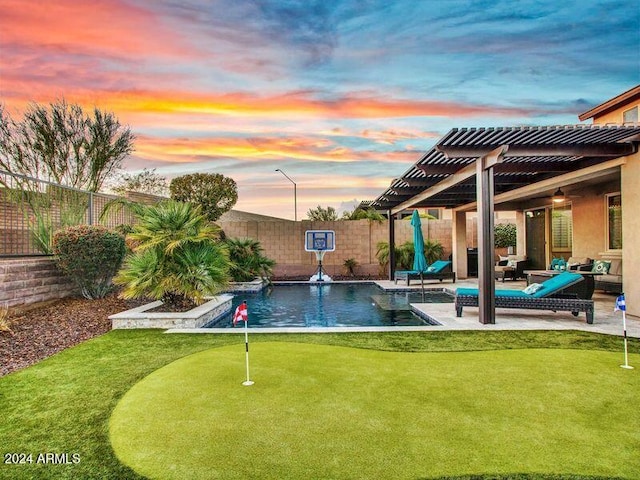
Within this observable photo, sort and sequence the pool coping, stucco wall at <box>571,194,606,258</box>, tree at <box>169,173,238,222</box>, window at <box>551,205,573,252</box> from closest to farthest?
1. the pool coping
2. stucco wall at <box>571,194,606,258</box>
3. window at <box>551,205,573,252</box>
4. tree at <box>169,173,238,222</box>

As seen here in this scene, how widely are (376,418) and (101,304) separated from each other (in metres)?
7.83

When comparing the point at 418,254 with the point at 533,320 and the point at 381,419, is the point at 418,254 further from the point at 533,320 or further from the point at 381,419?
the point at 381,419

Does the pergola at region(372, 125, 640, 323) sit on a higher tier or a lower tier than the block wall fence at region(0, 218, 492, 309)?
higher

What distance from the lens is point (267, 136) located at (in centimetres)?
1572

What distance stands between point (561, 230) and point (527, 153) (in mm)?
10340

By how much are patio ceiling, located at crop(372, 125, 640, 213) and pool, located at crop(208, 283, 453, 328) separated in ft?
10.4

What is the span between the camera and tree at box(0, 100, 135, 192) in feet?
45.1

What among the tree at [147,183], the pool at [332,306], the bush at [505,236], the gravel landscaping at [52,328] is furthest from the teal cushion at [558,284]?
the tree at [147,183]

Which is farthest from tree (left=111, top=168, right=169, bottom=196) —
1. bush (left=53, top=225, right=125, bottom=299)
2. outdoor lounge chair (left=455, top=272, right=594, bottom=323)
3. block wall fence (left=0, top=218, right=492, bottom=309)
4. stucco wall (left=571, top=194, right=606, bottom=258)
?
stucco wall (left=571, top=194, right=606, bottom=258)

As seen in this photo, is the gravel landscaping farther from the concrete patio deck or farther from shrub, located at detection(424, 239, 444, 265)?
shrub, located at detection(424, 239, 444, 265)

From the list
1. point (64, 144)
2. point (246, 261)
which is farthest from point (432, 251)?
point (64, 144)

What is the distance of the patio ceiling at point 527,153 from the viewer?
6586 millimetres

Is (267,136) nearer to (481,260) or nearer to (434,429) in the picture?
(481,260)

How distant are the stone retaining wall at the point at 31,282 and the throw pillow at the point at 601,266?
44.3 ft
